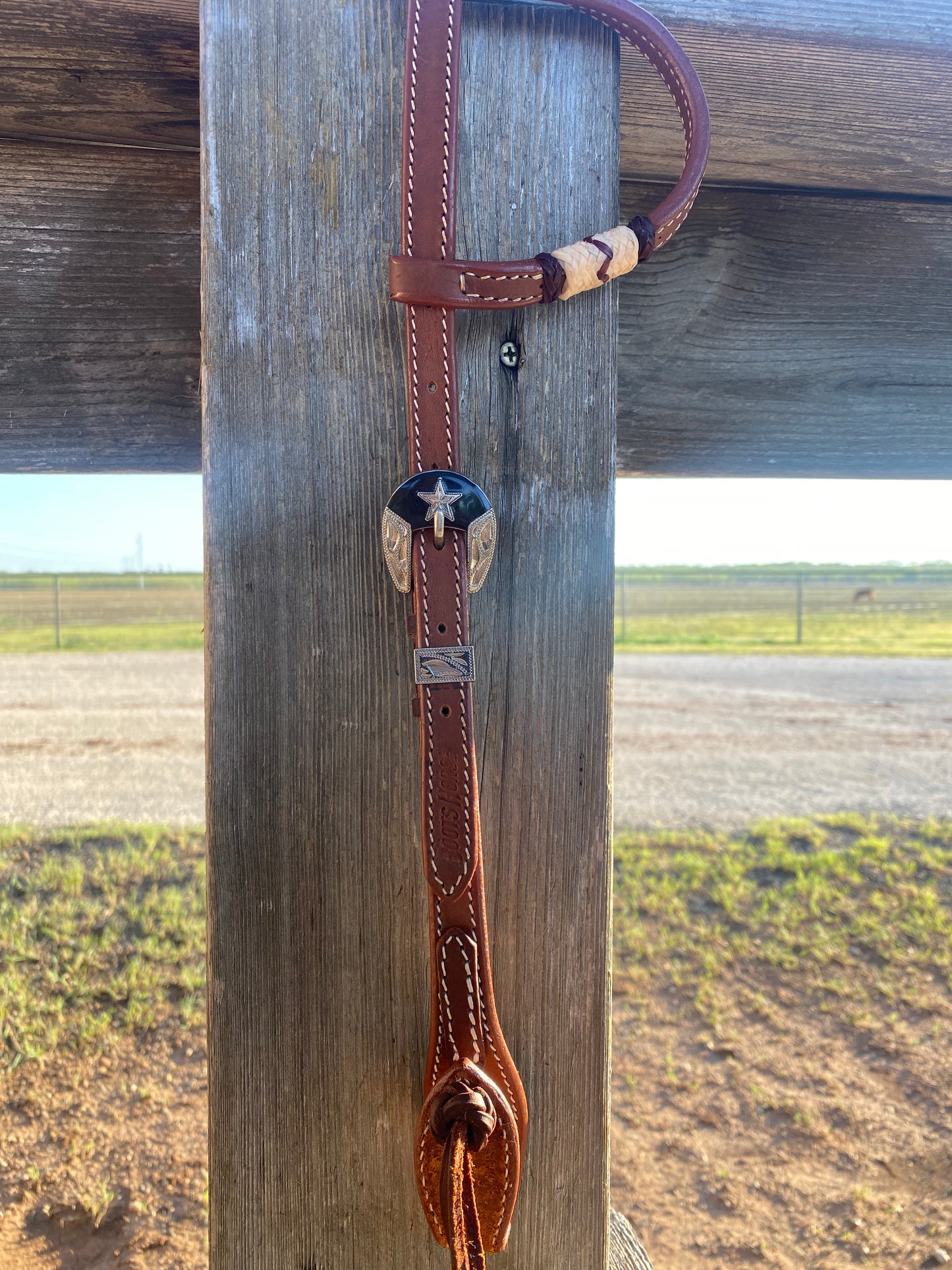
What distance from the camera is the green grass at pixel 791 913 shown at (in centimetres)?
340

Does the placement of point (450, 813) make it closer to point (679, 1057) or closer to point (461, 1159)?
point (461, 1159)

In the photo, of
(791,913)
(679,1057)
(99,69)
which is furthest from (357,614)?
(791,913)

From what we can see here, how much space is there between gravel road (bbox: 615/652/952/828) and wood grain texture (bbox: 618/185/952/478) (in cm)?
433

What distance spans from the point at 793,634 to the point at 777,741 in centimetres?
1461

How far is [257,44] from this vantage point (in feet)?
2.69

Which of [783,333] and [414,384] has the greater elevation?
[783,333]

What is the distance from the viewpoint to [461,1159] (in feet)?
2.53

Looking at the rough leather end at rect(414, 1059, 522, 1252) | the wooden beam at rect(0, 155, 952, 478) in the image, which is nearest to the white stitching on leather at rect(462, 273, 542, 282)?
the wooden beam at rect(0, 155, 952, 478)

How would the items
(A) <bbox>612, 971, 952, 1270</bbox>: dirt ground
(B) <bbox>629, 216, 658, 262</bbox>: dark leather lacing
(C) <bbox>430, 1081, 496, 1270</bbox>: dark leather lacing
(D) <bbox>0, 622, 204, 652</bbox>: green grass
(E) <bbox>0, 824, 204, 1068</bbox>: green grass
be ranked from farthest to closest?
(D) <bbox>0, 622, 204, 652</bbox>: green grass → (E) <bbox>0, 824, 204, 1068</bbox>: green grass → (A) <bbox>612, 971, 952, 1270</bbox>: dirt ground → (B) <bbox>629, 216, 658, 262</bbox>: dark leather lacing → (C) <bbox>430, 1081, 496, 1270</bbox>: dark leather lacing

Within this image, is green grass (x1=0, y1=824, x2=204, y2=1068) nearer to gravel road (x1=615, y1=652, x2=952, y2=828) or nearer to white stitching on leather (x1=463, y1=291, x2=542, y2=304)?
gravel road (x1=615, y1=652, x2=952, y2=828)

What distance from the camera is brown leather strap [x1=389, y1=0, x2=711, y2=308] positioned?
0.81m

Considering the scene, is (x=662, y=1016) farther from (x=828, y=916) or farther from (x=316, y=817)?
(x=316, y=817)

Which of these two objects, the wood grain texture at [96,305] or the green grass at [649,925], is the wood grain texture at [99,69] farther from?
the green grass at [649,925]

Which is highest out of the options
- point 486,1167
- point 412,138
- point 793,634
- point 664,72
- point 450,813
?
point 664,72
